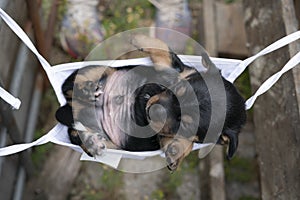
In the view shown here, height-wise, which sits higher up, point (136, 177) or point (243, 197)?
point (136, 177)

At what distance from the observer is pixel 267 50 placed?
6.30 feet

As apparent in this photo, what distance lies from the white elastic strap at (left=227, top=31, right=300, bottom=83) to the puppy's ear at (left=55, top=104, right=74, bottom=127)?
708 millimetres

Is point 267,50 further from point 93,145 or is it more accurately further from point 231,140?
point 93,145

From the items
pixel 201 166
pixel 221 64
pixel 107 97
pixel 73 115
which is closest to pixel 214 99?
pixel 221 64

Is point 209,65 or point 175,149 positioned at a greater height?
point 209,65

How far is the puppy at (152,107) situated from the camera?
6.00 ft

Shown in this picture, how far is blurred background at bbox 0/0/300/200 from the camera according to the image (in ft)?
6.78

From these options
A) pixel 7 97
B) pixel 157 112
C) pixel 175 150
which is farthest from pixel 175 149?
pixel 7 97

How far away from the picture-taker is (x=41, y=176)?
9.01ft

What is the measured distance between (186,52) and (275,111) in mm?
1090

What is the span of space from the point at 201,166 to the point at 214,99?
1.11 meters

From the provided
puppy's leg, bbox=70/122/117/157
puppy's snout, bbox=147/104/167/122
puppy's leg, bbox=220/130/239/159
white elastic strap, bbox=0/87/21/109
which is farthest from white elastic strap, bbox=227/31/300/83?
white elastic strap, bbox=0/87/21/109

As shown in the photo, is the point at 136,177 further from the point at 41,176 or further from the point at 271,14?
the point at 271,14

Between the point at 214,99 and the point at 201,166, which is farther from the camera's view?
the point at 201,166
